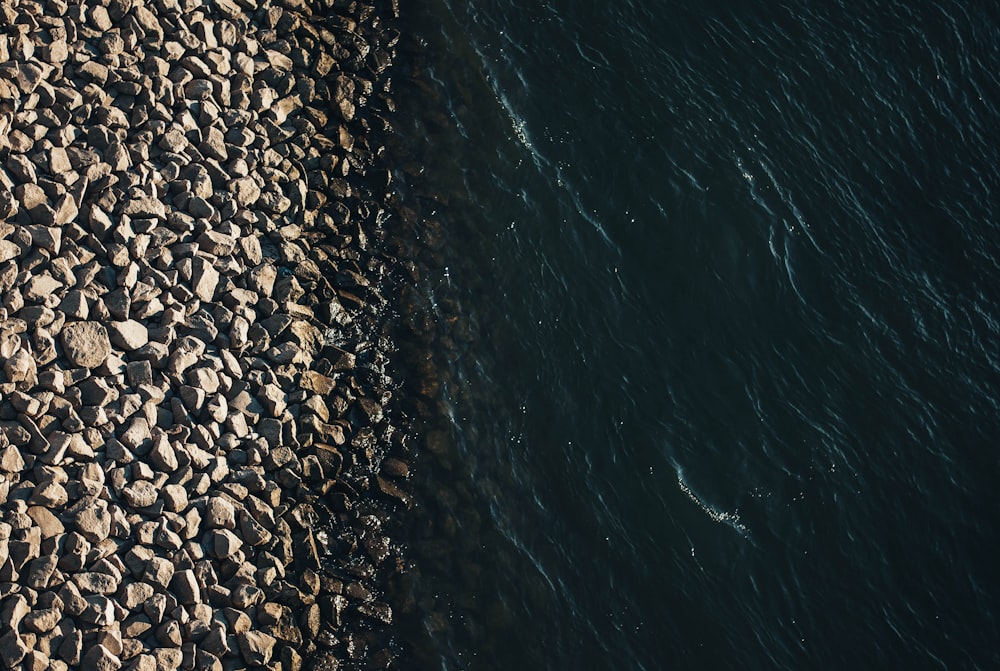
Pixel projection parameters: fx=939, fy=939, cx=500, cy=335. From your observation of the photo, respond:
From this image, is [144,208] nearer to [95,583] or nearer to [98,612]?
[95,583]

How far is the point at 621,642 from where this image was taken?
16.5 m

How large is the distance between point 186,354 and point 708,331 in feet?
33.7

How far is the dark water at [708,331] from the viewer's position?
55.4ft

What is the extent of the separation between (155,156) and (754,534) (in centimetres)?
1302

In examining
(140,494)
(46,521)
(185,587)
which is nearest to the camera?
(46,521)

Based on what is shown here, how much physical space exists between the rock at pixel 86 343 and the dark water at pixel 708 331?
5907 mm

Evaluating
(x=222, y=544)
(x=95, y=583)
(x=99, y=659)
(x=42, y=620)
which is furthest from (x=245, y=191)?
(x=99, y=659)

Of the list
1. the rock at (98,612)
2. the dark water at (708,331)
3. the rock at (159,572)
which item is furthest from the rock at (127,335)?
the dark water at (708,331)

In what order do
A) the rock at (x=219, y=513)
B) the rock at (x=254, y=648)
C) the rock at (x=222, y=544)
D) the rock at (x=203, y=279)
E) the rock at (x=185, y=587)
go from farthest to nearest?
1. the rock at (x=203, y=279)
2. the rock at (x=219, y=513)
3. the rock at (x=222, y=544)
4. the rock at (x=254, y=648)
5. the rock at (x=185, y=587)

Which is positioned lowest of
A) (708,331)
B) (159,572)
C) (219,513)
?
(159,572)

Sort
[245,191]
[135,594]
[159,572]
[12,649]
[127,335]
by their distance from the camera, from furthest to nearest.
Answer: [245,191]
[127,335]
[159,572]
[135,594]
[12,649]

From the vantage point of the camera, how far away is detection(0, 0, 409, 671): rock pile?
46.3ft

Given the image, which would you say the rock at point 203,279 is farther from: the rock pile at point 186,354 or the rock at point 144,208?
the rock at point 144,208

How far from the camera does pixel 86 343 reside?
15.0m
